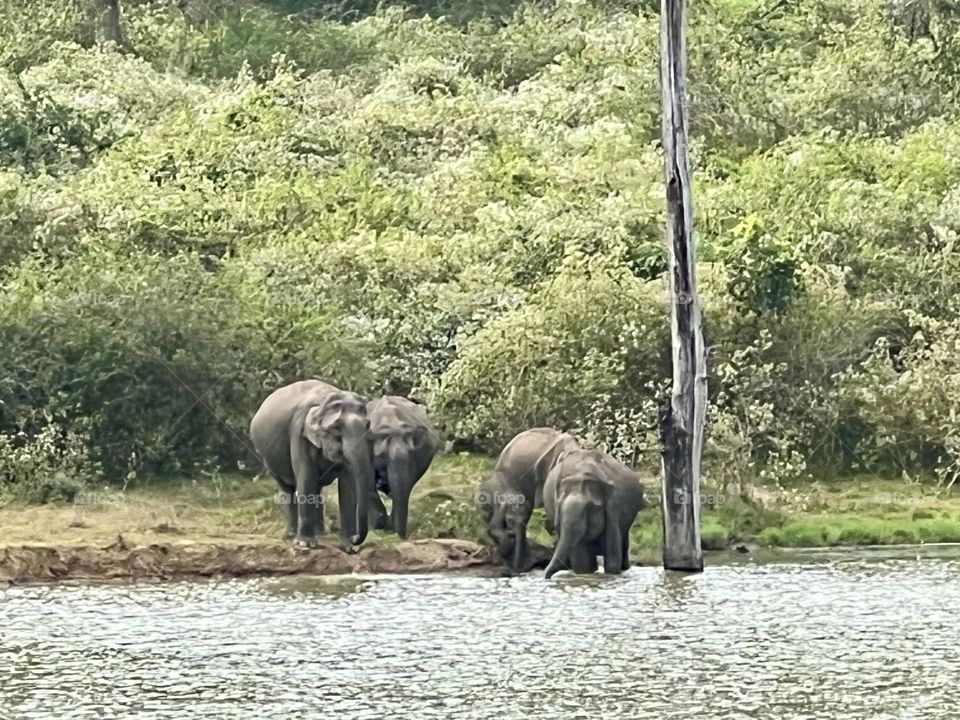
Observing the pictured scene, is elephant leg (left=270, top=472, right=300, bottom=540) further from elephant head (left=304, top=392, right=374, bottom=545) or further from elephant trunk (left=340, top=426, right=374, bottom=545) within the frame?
elephant trunk (left=340, top=426, right=374, bottom=545)

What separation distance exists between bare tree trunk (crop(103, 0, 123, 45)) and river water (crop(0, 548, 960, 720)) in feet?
83.3

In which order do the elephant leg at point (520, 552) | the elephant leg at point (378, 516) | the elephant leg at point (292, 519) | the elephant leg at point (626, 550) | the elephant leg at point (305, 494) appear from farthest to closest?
the elephant leg at point (378, 516) → the elephant leg at point (292, 519) → the elephant leg at point (305, 494) → the elephant leg at point (520, 552) → the elephant leg at point (626, 550)

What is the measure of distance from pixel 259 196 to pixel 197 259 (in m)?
3.79

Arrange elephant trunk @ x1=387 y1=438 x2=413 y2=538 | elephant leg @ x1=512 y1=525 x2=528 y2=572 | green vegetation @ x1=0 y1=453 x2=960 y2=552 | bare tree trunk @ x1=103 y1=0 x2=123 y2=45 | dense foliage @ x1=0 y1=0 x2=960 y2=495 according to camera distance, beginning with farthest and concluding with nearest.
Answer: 1. bare tree trunk @ x1=103 y1=0 x2=123 y2=45
2. dense foliage @ x1=0 y1=0 x2=960 y2=495
3. green vegetation @ x1=0 y1=453 x2=960 y2=552
4. elephant trunk @ x1=387 y1=438 x2=413 y2=538
5. elephant leg @ x1=512 y1=525 x2=528 y2=572

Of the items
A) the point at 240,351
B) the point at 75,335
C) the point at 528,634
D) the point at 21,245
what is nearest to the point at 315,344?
the point at 240,351

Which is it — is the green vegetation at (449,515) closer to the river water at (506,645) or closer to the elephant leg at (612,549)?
the elephant leg at (612,549)

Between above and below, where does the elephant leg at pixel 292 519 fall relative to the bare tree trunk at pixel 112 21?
below

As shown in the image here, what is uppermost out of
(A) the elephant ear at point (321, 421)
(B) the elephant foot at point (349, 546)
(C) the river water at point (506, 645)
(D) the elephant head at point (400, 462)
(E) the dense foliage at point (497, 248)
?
(E) the dense foliage at point (497, 248)

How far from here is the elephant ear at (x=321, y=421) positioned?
1966cm

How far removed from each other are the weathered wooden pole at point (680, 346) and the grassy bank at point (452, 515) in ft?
3.72

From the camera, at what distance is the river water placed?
41.8 feet

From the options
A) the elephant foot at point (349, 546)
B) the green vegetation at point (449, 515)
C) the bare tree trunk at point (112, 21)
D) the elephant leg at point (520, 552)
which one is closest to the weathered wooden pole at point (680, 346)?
the green vegetation at point (449, 515)

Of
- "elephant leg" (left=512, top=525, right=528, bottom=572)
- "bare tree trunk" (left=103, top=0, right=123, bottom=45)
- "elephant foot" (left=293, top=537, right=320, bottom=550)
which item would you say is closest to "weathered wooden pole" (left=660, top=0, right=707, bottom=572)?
"elephant leg" (left=512, top=525, right=528, bottom=572)

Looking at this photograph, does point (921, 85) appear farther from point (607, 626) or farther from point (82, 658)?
point (82, 658)
